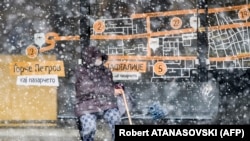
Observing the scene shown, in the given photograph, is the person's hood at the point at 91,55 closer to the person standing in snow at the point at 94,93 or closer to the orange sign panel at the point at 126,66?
the person standing in snow at the point at 94,93

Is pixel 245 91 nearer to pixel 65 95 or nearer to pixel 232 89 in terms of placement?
pixel 232 89

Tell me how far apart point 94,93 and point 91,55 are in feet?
1.64

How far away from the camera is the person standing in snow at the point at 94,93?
26438 millimetres

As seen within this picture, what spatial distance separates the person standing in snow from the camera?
86.7 ft

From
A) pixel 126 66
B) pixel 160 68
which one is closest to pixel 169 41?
pixel 160 68

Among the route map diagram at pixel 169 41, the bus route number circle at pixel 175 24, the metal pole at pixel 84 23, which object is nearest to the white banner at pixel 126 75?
the route map diagram at pixel 169 41

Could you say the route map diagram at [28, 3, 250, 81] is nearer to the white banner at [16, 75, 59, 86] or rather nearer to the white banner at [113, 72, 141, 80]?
the white banner at [113, 72, 141, 80]

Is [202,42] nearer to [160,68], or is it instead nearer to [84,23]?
[160,68]

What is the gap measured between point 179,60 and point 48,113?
185 cm

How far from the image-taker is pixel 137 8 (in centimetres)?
2644

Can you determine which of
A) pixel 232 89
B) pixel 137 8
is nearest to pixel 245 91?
pixel 232 89

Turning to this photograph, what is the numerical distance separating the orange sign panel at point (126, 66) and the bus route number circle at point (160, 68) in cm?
15

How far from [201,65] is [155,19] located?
0.85m

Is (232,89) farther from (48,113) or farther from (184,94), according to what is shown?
(48,113)
